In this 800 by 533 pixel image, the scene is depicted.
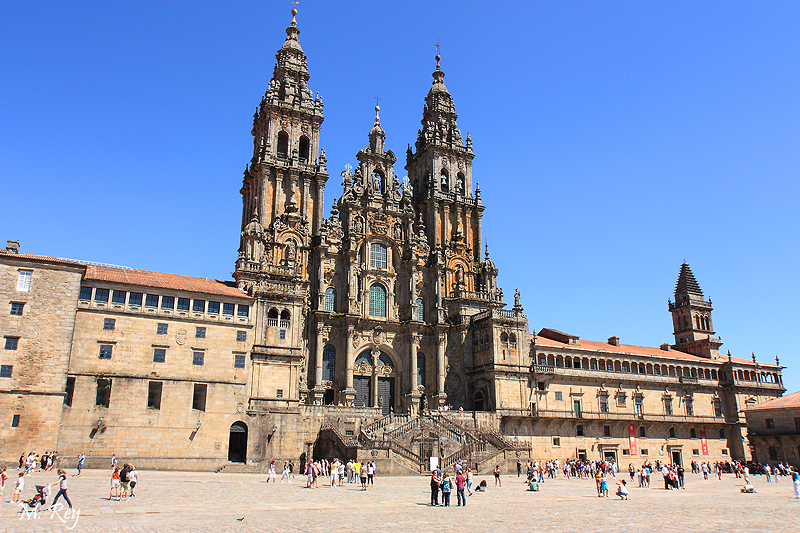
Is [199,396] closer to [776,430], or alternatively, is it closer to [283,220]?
[283,220]

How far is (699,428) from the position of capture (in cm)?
7519

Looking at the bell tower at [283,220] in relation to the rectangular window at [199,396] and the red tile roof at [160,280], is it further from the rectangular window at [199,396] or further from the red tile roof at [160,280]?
the rectangular window at [199,396]

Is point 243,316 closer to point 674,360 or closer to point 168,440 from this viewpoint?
point 168,440

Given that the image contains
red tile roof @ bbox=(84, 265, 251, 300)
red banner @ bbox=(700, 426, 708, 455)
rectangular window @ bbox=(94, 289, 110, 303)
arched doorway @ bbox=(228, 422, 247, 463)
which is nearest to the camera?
rectangular window @ bbox=(94, 289, 110, 303)

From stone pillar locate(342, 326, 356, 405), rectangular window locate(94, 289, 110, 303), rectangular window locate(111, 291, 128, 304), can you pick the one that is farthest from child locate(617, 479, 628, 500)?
rectangular window locate(94, 289, 110, 303)

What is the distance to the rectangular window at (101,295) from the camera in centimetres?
4709

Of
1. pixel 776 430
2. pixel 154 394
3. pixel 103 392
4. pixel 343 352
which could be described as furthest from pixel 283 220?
pixel 776 430

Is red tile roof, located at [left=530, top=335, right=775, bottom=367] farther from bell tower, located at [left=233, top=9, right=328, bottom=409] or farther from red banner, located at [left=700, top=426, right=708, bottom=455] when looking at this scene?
bell tower, located at [left=233, top=9, right=328, bottom=409]

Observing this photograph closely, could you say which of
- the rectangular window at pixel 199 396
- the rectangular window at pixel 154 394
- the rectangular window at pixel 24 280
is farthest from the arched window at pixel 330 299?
the rectangular window at pixel 24 280

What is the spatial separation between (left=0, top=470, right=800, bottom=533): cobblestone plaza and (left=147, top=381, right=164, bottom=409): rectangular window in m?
7.62

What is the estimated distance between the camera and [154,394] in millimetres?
47500

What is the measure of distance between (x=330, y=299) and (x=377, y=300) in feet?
16.9

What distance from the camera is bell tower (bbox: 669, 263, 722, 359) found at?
3425 inches

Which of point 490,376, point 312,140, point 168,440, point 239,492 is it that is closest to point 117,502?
point 239,492
